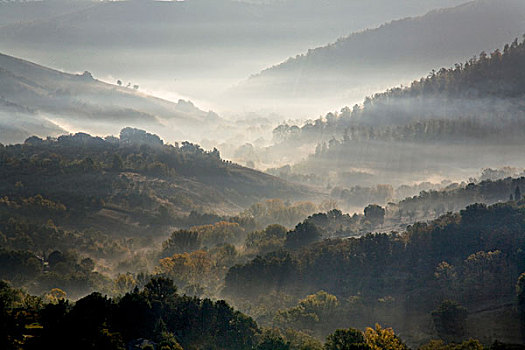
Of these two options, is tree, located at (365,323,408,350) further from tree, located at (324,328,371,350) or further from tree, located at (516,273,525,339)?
tree, located at (516,273,525,339)

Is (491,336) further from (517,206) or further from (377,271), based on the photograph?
(517,206)

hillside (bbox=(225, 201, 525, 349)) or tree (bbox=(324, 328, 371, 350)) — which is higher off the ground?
hillside (bbox=(225, 201, 525, 349))

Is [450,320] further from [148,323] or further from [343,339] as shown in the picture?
[148,323]

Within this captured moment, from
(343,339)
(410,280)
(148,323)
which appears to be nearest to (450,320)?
(343,339)

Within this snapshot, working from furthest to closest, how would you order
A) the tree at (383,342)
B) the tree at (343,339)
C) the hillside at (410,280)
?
1. the hillside at (410,280)
2. the tree at (343,339)
3. the tree at (383,342)

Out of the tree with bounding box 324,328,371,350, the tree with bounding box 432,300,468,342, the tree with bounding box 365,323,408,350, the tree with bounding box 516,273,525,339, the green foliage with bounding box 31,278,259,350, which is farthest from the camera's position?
the tree with bounding box 432,300,468,342

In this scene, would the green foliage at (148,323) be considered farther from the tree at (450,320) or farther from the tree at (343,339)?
the tree at (450,320)

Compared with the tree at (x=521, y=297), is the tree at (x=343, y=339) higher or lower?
lower

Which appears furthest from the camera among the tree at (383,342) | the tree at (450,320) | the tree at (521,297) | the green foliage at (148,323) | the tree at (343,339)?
the tree at (450,320)

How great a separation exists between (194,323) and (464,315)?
180 feet

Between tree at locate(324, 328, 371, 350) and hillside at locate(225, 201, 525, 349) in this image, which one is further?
hillside at locate(225, 201, 525, 349)

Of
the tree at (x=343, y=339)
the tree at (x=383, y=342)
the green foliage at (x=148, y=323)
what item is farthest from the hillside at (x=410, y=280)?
the tree at (x=343, y=339)

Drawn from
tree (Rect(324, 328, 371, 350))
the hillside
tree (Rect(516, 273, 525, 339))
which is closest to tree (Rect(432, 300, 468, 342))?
the hillside

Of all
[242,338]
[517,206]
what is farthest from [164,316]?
[517,206]
